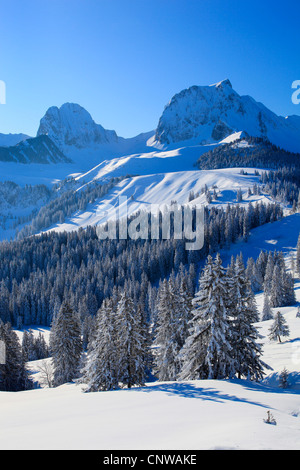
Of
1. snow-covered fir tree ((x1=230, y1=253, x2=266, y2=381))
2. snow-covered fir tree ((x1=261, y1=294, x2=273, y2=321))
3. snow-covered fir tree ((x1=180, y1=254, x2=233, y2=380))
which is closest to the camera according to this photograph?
snow-covered fir tree ((x1=180, y1=254, x2=233, y2=380))

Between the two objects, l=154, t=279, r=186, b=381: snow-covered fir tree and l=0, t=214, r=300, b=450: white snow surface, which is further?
l=154, t=279, r=186, b=381: snow-covered fir tree

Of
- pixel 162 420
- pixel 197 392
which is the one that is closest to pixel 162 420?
pixel 162 420

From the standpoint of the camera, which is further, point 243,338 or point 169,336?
point 169,336

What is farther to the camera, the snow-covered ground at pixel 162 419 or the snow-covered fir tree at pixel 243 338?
the snow-covered fir tree at pixel 243 338

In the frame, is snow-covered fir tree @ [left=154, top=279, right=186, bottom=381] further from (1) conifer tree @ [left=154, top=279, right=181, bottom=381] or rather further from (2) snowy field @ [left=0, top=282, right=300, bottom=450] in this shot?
(2) snowy field @ [left=0, top=282, right=300, bottom=450]

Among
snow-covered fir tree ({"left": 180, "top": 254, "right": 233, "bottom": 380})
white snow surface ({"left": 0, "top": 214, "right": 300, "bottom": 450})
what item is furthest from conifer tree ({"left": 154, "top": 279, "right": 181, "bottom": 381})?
white snow surface ({"left": 0, "top": 214, "right": 300, "bottom": 450})

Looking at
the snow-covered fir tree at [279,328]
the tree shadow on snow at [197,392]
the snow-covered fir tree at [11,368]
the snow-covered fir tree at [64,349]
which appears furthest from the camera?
the snow-covered fir tree at [279,328]

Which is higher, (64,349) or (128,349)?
(128,349)

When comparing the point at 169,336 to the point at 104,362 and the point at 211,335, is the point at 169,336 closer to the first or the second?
the point at 104,362

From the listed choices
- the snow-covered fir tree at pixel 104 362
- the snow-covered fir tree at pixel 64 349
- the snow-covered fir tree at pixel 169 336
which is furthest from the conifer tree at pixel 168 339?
the snow-covered fir tree at pixel 64 349

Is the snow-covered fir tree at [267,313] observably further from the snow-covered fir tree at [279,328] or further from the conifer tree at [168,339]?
the conifer tree at [168,339]

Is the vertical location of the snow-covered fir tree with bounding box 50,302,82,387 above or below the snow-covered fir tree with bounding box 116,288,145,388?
below

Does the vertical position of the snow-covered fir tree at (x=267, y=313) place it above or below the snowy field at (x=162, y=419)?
below
